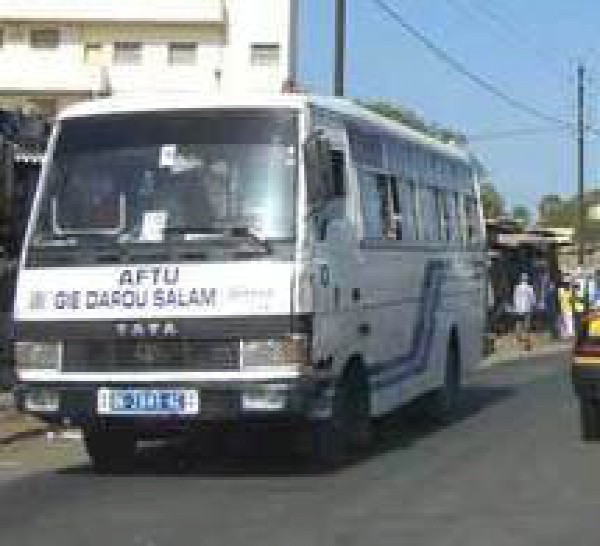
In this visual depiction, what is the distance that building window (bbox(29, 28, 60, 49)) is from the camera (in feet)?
248

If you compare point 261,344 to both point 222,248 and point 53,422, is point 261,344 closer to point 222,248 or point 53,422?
point 222,248

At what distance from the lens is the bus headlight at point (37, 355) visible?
13836 mm

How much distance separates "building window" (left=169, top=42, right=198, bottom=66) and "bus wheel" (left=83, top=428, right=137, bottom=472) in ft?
200

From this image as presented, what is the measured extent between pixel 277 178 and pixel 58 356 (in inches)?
83.7

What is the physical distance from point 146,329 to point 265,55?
6098cm

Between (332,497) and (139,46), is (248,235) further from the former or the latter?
(139,46)

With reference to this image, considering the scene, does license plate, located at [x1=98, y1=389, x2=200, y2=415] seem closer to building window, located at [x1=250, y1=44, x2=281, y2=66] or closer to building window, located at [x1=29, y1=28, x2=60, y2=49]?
building window, located at [x1=250, y1=44, x2=281, y2=66]

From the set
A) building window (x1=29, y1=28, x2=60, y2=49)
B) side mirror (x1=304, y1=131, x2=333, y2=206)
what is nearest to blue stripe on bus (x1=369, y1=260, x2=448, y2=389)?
side mirror (x1=304, y1=131, x2=333, y2=206)

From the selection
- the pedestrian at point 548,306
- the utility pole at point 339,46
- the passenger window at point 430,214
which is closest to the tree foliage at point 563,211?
the pedestrian at point 548,306

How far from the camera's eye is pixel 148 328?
13578 mm

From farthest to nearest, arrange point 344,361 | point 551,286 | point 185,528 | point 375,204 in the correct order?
1. point 551,286
2. point 375,204
3. point 344,361
4. point 185,528

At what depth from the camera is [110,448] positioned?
15055 millimetres

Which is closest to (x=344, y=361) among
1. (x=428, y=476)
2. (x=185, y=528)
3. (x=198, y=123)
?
(x=428, y=476)

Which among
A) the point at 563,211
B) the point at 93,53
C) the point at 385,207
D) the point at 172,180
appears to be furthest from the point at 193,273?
the point at 563,211
